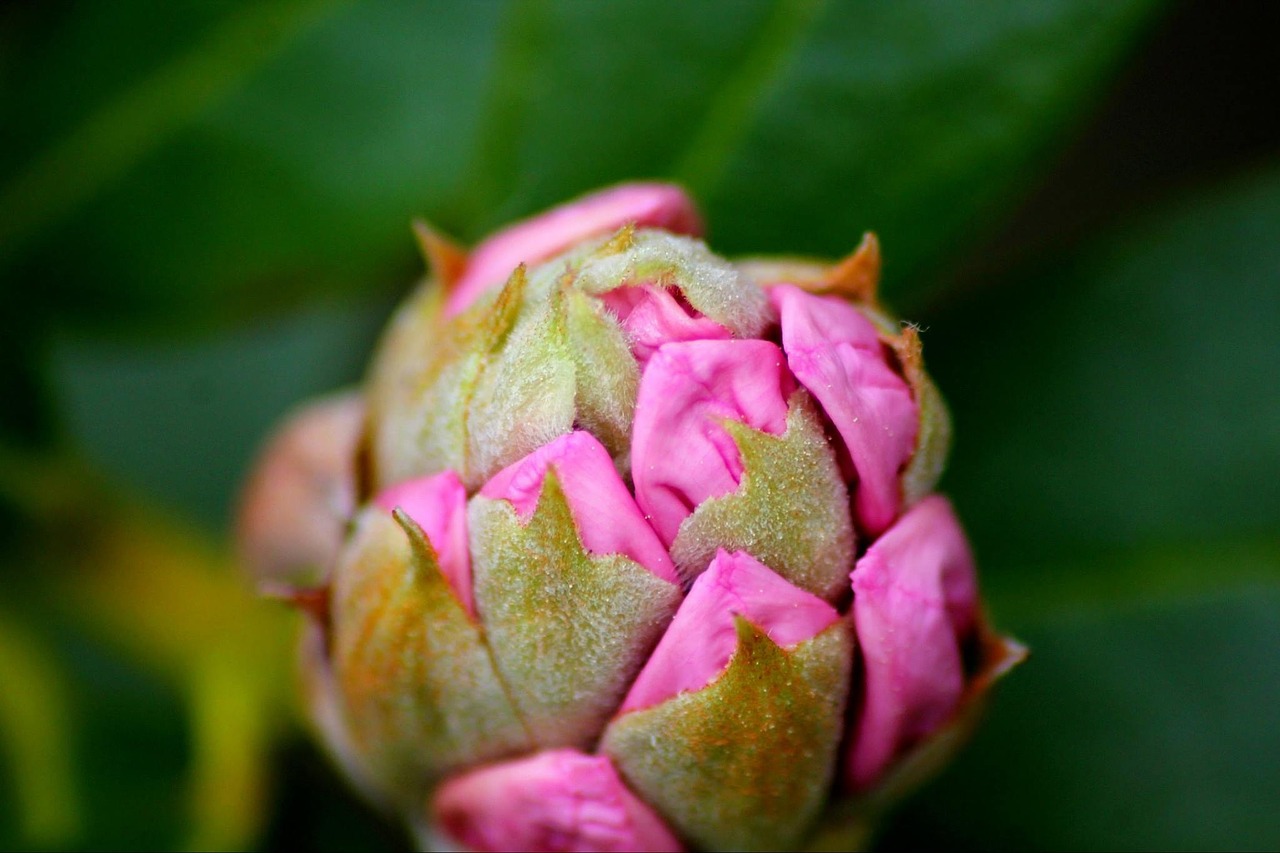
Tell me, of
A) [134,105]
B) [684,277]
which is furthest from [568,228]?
[134,105]

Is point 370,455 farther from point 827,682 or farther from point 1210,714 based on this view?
point 1210,714

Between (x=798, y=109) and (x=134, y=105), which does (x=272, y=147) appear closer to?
(x=134, y=105)

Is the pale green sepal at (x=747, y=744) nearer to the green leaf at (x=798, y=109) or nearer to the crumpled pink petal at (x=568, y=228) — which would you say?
the crumpled pink petal at (x=568, y=228)

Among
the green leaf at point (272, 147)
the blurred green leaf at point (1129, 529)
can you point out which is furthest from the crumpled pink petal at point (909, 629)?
the green leaf at point (272, 147)

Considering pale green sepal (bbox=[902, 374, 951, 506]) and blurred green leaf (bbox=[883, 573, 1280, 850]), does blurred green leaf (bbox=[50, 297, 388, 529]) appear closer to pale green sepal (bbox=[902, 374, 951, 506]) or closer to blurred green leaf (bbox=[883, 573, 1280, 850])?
blurred green leaf (bbox=[883, 573, 1280, 850])

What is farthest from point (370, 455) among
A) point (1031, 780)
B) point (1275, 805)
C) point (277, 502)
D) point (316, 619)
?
point (1275, 805)
